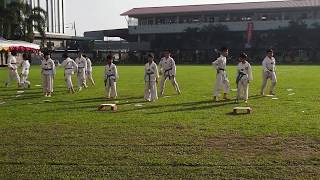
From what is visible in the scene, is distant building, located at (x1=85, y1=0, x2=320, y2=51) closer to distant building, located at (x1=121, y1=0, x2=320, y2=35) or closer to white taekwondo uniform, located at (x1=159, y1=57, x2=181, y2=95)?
distant building, located at (x1=121, y1=0, x2=320, y2=35)

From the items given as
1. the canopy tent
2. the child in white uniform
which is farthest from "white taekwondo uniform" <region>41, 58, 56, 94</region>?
the canopy tent

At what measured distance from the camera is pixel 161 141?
10.8m

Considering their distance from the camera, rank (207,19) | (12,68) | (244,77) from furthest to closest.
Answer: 1. (207,19)
2. (12,68)
3. (244,77)

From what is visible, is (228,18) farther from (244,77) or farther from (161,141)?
(161,141)

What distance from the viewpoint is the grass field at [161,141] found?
8.31 metres

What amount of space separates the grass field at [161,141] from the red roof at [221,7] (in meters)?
63.6

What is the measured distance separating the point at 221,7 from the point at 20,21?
3425 cm

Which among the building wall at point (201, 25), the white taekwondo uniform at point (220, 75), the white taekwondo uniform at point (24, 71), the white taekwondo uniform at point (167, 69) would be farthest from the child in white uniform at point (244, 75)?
the building wall at point (201, 25)

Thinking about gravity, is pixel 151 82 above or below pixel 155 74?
below

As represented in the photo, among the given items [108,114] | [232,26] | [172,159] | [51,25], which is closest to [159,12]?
[232,26]

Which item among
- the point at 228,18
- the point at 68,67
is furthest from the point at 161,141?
the point at 228,18

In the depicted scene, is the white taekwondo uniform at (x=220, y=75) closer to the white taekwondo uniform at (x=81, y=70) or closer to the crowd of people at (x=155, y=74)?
the crowd of people at (x=155, y=74)

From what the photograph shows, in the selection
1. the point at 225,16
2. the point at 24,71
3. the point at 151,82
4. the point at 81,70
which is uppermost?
the point at 225,16

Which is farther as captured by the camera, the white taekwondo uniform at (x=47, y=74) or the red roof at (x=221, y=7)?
the red roof at (x=221, y=7)
